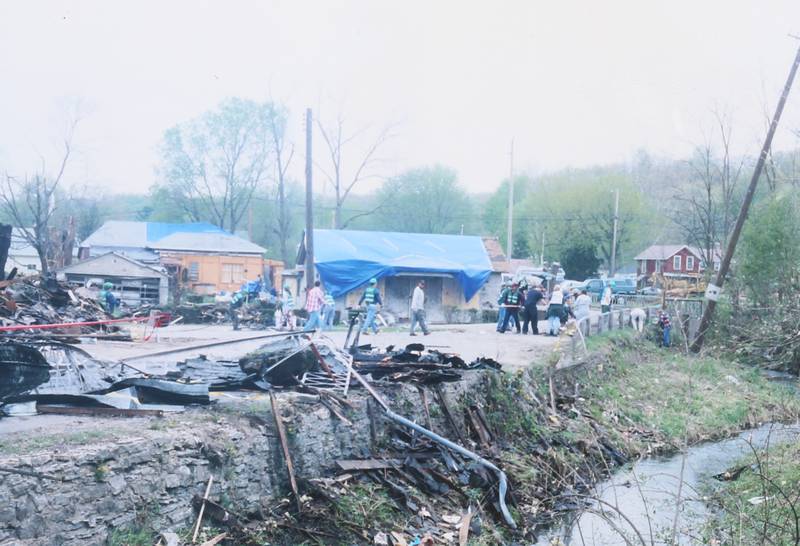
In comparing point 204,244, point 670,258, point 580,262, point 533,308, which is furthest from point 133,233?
point 670,258

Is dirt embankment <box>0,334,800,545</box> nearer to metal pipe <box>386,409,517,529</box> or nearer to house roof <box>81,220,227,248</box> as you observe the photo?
metal pipe <box>386,409,517,529</box>

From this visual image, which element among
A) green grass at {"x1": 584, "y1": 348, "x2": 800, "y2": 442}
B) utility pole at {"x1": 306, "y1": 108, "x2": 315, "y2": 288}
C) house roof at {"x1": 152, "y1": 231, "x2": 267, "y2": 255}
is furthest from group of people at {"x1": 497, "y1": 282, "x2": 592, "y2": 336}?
house roof at {"x1": 152, "y1": 231, "x2": 267, "y2": 255}

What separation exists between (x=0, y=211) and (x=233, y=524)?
40198 mm

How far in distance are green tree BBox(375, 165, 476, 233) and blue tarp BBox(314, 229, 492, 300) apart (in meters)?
28.6

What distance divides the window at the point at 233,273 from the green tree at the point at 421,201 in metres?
20.8

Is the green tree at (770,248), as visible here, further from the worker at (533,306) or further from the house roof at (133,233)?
the house roof at (133,233)

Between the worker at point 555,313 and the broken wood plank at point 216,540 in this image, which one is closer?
the broken wood plank at point 216,540

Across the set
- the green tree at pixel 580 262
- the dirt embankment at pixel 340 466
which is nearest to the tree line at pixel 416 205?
the green tree at pixel 580 262

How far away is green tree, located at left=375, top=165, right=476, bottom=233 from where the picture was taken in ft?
200

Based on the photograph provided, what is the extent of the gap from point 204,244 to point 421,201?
77.1 ft

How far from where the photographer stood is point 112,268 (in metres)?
32.7

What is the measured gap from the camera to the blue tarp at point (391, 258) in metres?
28.1

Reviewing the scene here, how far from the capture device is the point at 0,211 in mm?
40656

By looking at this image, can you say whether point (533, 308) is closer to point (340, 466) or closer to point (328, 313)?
point (328, 313)
